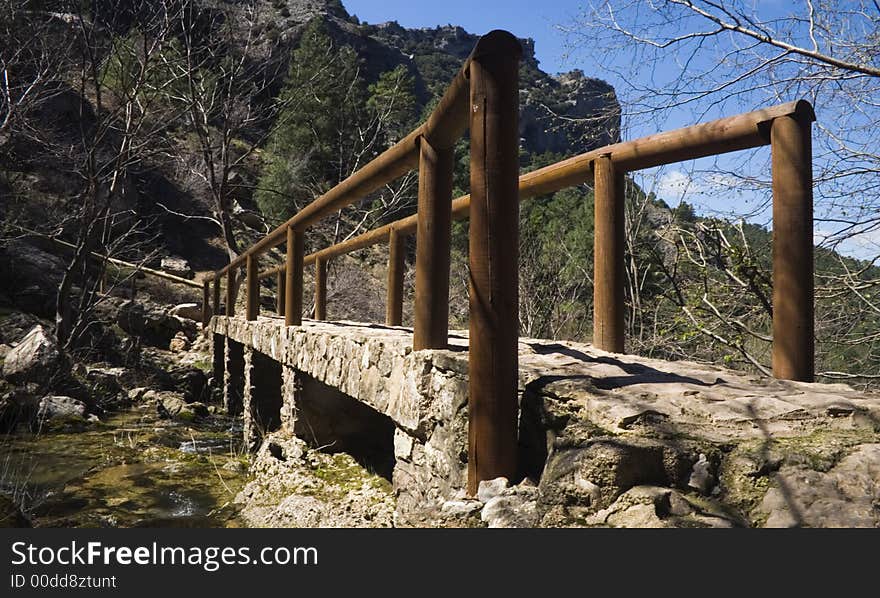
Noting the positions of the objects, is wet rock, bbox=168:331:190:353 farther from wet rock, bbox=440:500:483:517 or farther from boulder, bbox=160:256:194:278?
wet rock, bbox=440:500:483:517

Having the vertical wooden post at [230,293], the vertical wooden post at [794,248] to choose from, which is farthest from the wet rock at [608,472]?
the vertical wooden post at [230,293]

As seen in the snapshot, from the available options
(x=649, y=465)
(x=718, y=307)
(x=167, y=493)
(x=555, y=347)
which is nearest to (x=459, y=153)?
(x=718, y=307)

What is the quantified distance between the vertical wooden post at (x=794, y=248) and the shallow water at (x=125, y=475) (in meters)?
3.88

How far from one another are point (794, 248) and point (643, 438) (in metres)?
1.03

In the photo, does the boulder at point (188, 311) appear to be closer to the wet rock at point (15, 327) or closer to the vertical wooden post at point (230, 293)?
the wet rock at point (15, 327)

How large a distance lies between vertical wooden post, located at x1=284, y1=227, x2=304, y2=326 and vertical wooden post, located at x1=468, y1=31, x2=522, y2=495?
3152 millimetres

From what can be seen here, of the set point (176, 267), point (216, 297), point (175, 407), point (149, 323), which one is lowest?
point (175, 407)

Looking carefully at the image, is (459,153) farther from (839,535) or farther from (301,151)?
(839,535)

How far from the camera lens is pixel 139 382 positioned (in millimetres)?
11070

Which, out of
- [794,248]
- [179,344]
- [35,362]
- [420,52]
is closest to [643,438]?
[794,248]

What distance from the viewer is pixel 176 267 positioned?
792 inches

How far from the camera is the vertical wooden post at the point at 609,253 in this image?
281cm

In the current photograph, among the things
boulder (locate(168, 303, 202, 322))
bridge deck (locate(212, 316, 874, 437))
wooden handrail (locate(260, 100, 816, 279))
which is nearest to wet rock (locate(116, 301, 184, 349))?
boulder (locate(168, 303, 202, 322))

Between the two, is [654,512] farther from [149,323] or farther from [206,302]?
[149,323]
